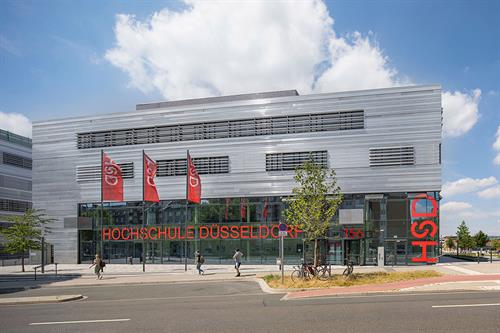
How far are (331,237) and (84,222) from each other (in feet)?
82.2

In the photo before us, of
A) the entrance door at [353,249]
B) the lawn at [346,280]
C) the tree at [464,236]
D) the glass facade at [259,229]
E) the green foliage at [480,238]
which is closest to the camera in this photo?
the lawn at [346,280]

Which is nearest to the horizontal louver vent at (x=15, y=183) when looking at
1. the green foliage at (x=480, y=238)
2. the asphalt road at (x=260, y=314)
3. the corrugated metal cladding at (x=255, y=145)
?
the corrugated metal cladding at (x=255, y=145)

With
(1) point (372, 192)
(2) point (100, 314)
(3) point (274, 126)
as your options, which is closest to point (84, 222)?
(3) point (274, 126)

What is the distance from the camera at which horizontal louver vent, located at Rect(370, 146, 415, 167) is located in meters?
37.2

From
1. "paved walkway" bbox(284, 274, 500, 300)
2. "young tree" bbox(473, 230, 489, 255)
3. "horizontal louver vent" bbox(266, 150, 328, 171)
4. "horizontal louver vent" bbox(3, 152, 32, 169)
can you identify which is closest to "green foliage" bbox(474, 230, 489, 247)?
"young tree" bbox(473, 230, 489, 255)

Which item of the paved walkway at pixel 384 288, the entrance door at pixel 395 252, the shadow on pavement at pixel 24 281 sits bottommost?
the shadow on pavement at pixel 24 281

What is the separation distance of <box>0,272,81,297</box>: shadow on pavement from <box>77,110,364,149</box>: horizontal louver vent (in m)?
15.8

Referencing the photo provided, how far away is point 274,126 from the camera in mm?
41062

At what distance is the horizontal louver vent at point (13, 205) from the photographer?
64438 millimetres

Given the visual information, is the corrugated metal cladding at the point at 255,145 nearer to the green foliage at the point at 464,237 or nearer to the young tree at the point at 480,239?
the green foliage at the point at 464,237

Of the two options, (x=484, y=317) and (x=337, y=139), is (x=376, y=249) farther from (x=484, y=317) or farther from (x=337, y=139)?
(x=484, y=317)

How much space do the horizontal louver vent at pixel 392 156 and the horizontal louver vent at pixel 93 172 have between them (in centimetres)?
2346

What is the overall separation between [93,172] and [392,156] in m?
29.3

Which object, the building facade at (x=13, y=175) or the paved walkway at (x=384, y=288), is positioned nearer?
the paved walkway at (x=384, y=288)
